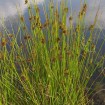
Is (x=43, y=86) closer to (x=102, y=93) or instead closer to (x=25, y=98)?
(x=25, y=98)

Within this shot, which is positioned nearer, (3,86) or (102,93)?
(3,86)

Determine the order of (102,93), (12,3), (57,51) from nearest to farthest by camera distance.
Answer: (57,51)
(102,93)
(12,3)

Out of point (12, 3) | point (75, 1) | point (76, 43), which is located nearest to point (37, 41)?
point (76, 43)

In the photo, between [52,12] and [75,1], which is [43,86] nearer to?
[52,12]

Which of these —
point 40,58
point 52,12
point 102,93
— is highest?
point 52,12

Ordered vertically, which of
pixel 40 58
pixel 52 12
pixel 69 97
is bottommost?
pixel 69 97

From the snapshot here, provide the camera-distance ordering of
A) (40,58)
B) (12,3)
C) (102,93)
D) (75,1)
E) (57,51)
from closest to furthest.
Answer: (57,51)
(40,58)
(102,93)
(75,1)
(12,3)

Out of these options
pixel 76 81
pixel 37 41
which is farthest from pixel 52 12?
pixel 76 81

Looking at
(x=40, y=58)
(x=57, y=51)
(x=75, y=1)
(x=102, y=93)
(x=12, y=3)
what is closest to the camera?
(x=57, y=51)

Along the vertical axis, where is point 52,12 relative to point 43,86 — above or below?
above
